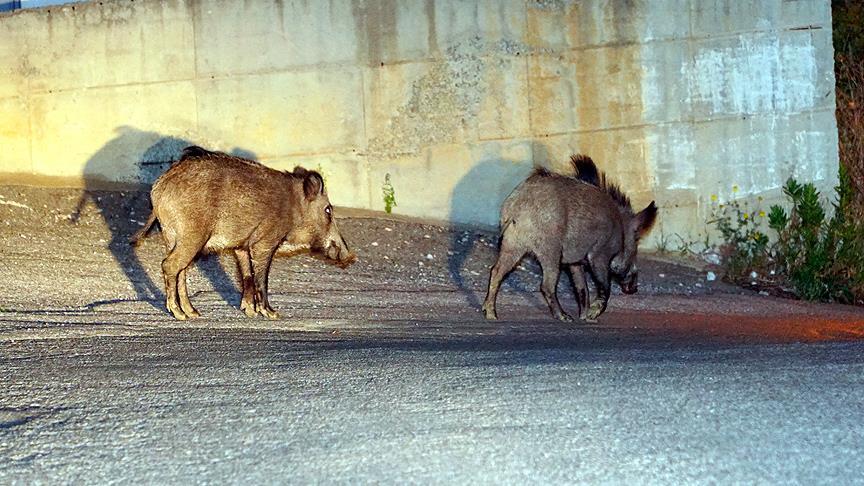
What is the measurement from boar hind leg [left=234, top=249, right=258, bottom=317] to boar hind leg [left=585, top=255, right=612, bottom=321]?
121 inches

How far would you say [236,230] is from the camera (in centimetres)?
1012

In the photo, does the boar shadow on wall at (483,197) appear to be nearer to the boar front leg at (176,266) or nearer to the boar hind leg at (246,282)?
the boar hind leg at (246,282)

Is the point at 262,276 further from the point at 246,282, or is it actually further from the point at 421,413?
the point at 421,413

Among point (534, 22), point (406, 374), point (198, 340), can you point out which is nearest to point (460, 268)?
point (534, 22)

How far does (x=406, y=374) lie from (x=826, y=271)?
900 cm

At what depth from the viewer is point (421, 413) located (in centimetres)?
574

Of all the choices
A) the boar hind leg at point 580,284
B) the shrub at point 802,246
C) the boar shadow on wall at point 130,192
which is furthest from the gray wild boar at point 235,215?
the shrub at point 802,246

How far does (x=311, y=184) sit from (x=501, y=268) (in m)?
1.88

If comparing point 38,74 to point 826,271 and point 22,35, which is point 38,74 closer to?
point 22,35

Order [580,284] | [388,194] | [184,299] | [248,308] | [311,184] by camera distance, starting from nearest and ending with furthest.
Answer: [184,299] < [248,308] < [311,184] < [580,284] < [388,194]

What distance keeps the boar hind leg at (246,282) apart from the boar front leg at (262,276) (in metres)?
0.04

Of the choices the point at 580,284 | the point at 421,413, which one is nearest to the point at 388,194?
the point at 580,284

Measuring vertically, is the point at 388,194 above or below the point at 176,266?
above

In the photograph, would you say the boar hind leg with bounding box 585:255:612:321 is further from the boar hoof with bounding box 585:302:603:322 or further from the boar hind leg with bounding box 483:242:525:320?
the boar hind leg with bounding box 483:242:525:320
